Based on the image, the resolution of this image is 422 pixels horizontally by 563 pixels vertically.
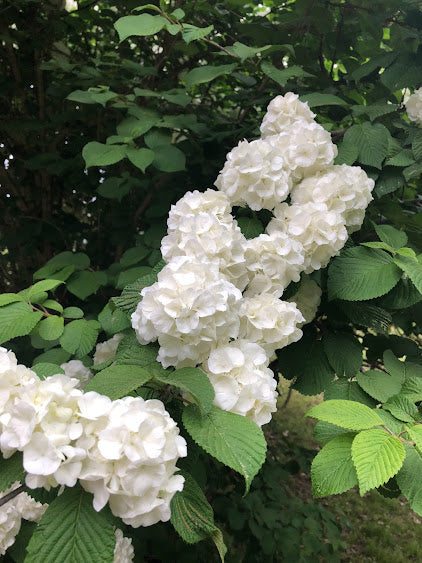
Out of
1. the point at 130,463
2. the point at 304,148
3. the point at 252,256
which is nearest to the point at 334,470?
the point at 130,463

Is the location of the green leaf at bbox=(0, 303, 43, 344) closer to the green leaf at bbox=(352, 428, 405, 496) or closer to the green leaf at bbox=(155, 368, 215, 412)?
the green leaf at bbox=(155, 368, 215, 412)

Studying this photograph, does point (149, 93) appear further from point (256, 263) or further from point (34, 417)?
point (34, 417)

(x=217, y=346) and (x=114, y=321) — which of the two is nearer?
(x=217, y=346)

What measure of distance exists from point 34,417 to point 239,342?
0.52m

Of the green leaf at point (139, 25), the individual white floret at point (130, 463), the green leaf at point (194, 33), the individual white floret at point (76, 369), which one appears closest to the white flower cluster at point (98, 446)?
the individual white floret at point (130, 463)

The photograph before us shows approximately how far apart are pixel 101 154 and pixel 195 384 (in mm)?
1133

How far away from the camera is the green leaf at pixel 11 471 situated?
784 millimetres

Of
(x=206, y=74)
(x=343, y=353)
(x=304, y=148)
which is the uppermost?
(x=206, y=74)

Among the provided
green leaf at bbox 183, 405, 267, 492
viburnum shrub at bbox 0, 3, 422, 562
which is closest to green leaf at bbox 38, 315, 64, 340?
viburnum shrub at bbox 0, 3, 422, 562

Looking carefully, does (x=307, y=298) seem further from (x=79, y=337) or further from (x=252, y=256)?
(x=79, y=337)

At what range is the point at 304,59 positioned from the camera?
224 centimetres

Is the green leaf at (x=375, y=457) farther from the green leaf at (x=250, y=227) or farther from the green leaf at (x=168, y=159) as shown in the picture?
the green leaf at (x=168, y=159)

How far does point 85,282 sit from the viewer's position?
1889 mm

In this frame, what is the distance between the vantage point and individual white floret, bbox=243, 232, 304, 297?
133 centimetres
